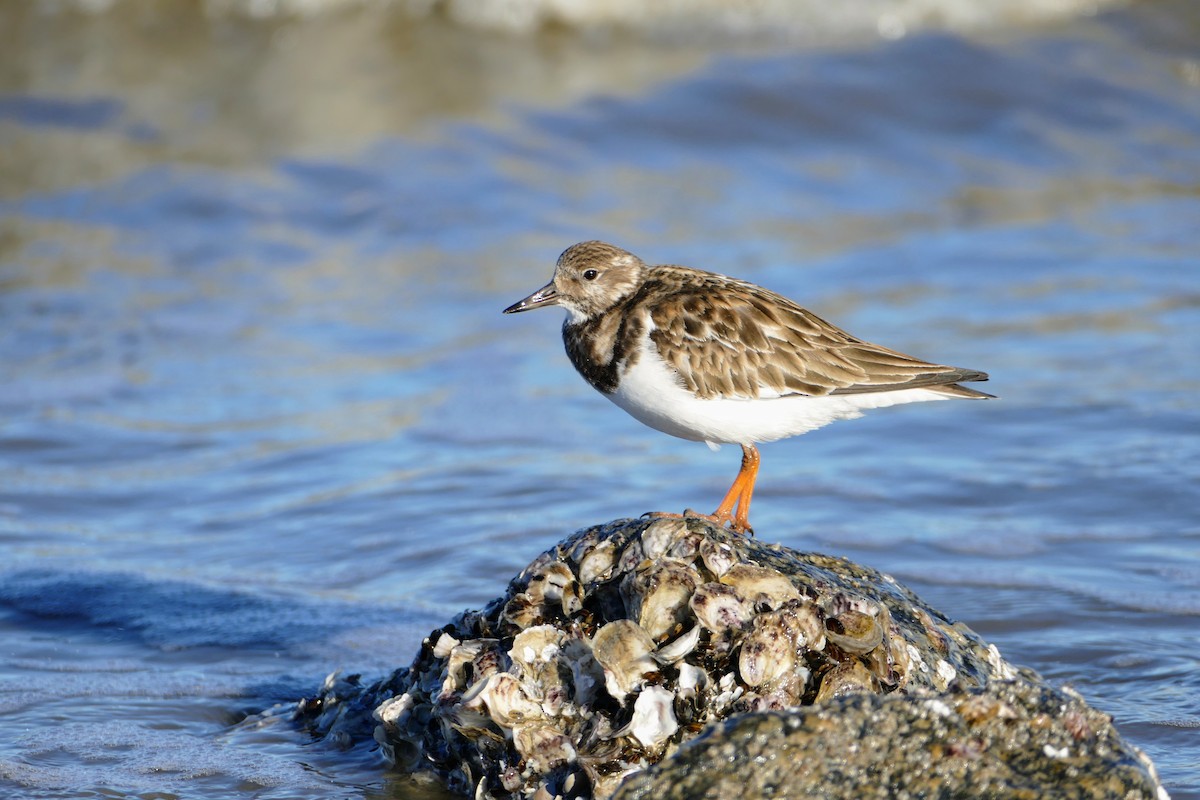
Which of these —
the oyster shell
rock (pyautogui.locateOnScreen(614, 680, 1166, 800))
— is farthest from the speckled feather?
rock (pyautogui.locateOnScreen(614, 680, 1166, 800))

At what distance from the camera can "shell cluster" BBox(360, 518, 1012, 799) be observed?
3.49 metres

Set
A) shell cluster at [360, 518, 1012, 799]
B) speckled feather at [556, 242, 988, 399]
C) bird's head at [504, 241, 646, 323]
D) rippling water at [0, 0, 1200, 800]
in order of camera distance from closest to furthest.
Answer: shell cluster at [360, 518, 1012, 799] → speckled feather at [556, 242, 988, 399] → bird's head at [504, 241, 646, 323] → rippling water at [0, 0, 1200, 800]

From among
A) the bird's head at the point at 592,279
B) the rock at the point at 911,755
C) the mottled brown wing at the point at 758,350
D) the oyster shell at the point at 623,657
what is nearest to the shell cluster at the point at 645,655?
the oyster shell at the point at 623,657

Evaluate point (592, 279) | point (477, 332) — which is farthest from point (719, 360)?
point (477, 332)

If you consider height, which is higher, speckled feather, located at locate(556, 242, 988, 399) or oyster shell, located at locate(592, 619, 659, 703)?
speckled feather, located at locate(556, 242, 988, 399)

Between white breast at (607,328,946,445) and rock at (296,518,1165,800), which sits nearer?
rock at (296,518,1165,800)

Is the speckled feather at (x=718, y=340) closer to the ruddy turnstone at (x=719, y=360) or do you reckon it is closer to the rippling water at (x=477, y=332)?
the ruddy turnstone at (x=719, y=360)

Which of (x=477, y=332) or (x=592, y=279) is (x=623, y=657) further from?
(x=477, y=332)

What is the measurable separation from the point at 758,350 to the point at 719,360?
0.19 metres

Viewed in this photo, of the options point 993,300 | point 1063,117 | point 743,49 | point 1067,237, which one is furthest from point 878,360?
point 743,49

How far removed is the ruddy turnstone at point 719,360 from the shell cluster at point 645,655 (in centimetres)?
81

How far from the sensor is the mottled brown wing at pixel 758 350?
15.5 ft

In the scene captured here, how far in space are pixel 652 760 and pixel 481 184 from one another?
28.7 feet

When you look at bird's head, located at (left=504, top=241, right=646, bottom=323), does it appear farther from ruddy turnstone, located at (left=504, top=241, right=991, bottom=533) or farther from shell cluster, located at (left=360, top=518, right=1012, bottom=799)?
shell cluster, located at (left=360, top=518, right=1012, bottom=799)
